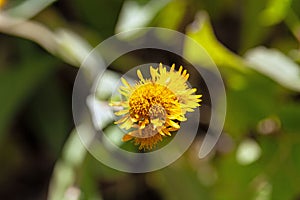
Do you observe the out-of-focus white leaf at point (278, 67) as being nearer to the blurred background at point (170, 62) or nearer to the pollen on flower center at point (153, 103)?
the blurred background at point (170, 62)

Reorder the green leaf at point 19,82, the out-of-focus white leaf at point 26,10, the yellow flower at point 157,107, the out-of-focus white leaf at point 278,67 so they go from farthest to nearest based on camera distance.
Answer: the green leaf at point 19,82 < the out-of-focus white leaf at point 26,10 < the out-of-focus white leaf at point 278,67 < the yellow flower at point 157,107

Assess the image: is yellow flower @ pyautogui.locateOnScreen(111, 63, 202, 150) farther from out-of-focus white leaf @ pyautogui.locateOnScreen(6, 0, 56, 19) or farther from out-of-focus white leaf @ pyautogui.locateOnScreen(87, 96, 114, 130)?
out-of-focus white leaf @ pyautogui.locateOnScreen(6, 0, 56, 19)

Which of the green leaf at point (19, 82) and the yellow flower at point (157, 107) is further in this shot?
the green leaf at point (19, 82)

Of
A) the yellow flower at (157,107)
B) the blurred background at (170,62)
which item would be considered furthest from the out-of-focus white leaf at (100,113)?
the yellow flower at (157,107)

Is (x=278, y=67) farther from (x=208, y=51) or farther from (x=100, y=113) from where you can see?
(x=100, y=113)

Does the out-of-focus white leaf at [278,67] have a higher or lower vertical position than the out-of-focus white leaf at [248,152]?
higher

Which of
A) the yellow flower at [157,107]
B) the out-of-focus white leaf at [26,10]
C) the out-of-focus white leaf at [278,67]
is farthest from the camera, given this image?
the out-of-focus white leaf at [26,10]

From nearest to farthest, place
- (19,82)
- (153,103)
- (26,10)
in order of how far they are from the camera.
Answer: (153,103)
(26,10)
(19,82)

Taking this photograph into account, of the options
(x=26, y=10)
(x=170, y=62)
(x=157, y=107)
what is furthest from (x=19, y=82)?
(x=157, y=107)

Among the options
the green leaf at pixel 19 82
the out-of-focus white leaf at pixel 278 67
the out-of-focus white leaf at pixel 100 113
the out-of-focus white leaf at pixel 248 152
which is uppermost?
the green leaf at pixel 19 82
